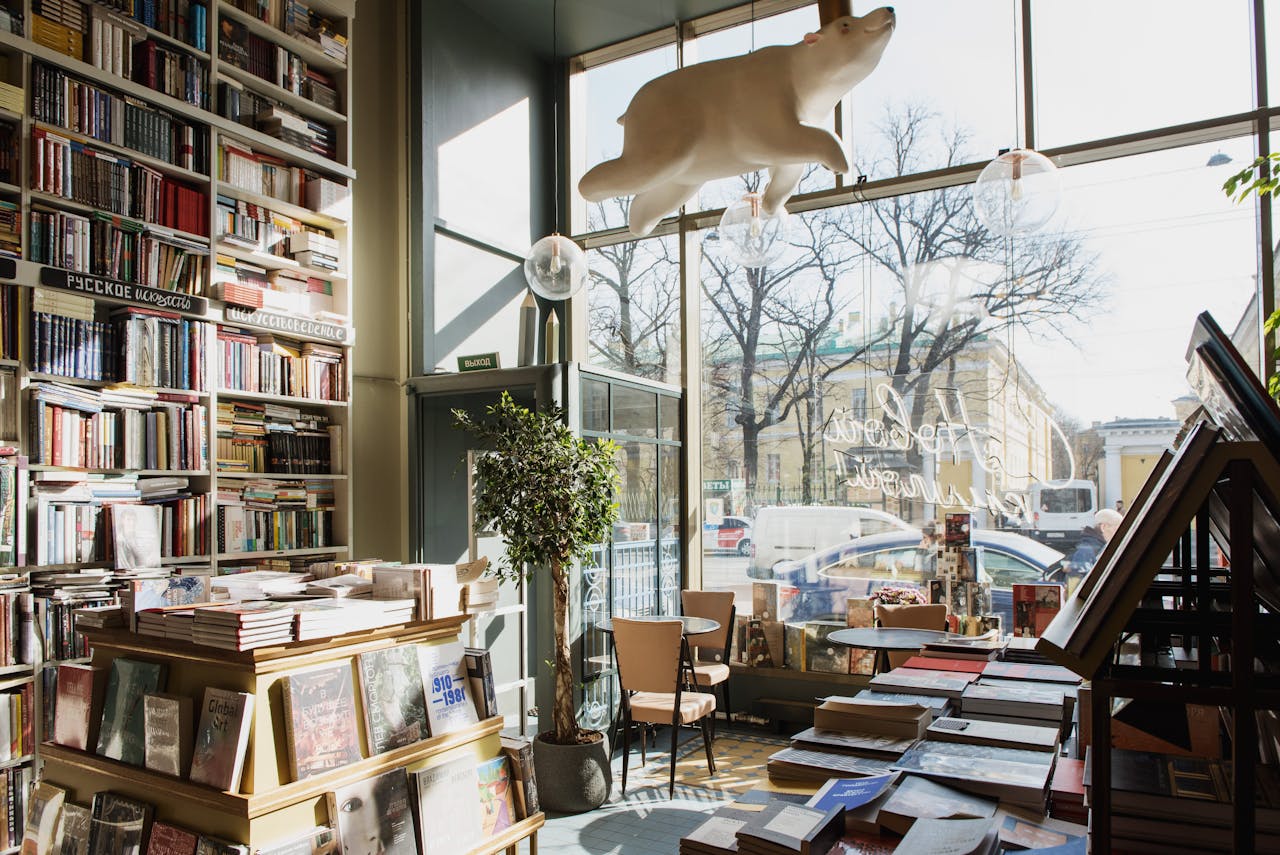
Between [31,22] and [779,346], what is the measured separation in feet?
15.5

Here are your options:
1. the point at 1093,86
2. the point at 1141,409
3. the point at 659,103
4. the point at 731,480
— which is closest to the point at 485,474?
the point at 731,480

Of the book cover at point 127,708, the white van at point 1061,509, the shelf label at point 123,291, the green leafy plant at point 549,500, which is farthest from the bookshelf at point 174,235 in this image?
the white van at point 1061,509

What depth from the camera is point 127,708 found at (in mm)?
2461

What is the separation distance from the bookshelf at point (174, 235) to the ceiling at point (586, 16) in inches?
56.9

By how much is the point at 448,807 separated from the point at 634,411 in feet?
12.9

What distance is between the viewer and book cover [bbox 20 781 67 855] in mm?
2557

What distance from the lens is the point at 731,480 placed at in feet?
21.7

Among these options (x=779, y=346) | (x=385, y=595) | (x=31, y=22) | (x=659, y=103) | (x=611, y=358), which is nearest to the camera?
(x=659, y=103)

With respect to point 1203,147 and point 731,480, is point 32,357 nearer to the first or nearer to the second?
point 731,480

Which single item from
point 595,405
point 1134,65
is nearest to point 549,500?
point 595,405

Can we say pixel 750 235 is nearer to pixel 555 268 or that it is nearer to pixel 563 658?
pixel 555 268

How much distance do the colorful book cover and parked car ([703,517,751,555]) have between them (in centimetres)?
394

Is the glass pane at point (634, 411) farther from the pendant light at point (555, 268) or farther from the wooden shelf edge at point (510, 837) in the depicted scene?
the wooden shelf edge at point (510, 837)

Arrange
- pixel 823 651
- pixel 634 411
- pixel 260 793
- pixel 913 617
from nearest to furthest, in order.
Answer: pixel 260 793 < pixel 913 617 < pixel 823 651 < pixel 634 411
